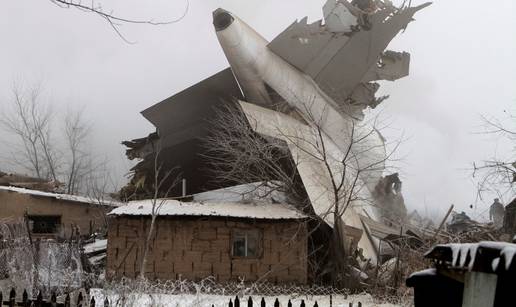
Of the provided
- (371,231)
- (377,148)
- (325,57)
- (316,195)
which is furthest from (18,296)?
(377,148)

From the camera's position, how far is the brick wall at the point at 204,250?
A: 16203 millimetres

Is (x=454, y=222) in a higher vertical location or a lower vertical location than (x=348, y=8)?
lower

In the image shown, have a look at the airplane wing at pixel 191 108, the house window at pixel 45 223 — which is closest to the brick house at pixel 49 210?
the house window at pixel 45 223

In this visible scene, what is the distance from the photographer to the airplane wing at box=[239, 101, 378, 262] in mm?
A: 16641

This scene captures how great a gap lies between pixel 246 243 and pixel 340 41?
9312 mm

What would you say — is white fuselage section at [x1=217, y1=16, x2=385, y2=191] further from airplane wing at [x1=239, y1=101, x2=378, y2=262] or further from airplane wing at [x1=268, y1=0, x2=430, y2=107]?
airplane wing at [x1=239, y1=101, x2=378, y2=262]

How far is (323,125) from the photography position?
20.4 meters

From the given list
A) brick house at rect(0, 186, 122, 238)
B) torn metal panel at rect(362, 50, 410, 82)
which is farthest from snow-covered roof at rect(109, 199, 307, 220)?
torn metal panel at rect(362, 50, 410, 82)

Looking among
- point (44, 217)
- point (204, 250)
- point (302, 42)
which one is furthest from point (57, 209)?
point (302, 42)

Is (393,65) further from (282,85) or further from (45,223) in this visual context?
(45,223)

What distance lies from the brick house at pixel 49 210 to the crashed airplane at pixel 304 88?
5.14 meters

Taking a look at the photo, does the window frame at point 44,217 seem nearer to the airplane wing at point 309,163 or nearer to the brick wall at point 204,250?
the brick wall at point 204,250

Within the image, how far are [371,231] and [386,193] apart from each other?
4.63 meters

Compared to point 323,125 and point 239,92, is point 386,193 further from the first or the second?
point 239,92
